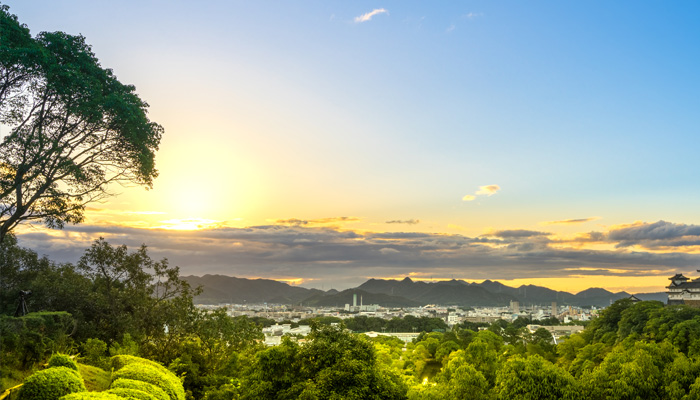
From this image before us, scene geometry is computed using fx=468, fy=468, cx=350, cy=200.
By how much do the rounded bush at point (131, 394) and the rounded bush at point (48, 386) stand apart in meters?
0.61

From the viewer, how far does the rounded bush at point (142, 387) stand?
8.31 meters

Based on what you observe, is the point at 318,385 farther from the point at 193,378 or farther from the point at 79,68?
the point at 79,68

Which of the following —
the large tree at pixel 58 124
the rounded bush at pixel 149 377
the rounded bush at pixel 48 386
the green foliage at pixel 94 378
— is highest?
the large tree at pixel 58 124

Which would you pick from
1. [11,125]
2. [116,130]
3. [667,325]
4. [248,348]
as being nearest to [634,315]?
[667,325]

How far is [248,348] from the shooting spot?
17781 mm

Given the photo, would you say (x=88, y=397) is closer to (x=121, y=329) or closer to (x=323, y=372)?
(x=323, y=372)

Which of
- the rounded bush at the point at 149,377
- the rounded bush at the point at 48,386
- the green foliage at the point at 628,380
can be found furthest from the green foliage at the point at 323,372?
the green foliage at the point at 628,380

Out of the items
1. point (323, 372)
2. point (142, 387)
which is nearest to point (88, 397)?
point (142, 387)

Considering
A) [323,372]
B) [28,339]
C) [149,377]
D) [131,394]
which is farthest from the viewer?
[28,339]

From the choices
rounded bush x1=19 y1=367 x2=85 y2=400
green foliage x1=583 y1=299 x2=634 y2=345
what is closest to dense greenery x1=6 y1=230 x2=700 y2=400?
rounded bush x1=19 y1=367 x2=85 y2=400

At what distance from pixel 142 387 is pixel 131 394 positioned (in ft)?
2.36

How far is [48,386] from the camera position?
696 cm

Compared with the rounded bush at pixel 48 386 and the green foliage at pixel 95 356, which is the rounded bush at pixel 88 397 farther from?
the green foliage at pixel 95 356

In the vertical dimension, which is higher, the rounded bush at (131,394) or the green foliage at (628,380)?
the rounded bush at (131,394)
